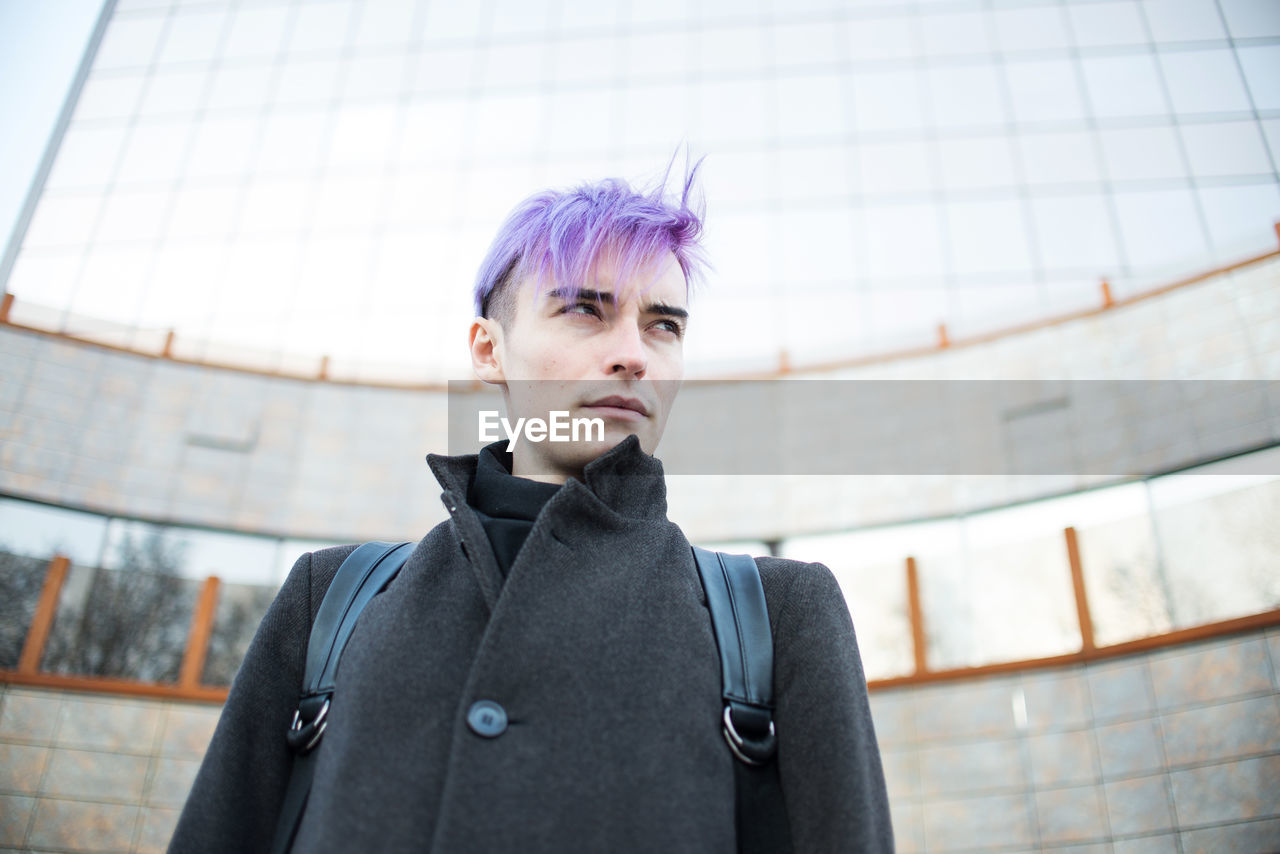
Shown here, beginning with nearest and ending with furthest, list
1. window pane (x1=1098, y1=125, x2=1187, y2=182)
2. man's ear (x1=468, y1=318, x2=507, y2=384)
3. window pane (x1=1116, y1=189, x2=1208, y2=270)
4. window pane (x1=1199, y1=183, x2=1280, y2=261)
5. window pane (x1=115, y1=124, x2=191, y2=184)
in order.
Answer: man's ear (x1=468, y1=318, x2=507, y2=384)
window pane (x1=1199, y1=183, x2=1280, y2=261)
window pane (x1=1116, y1=189, x2=1208, y2=270)
window pane (x1=1098, y1=125, x2=1187, y2=182)
window pane (x1=115, y1=124, x2=191, y2=184)

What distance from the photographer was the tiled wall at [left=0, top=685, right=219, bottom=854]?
259 inches

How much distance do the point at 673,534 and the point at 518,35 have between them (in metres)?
8.74

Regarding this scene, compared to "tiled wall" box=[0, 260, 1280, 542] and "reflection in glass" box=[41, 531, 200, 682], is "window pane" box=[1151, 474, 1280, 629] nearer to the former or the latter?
"tiled wall" box=[0, 260, 1280, 542]

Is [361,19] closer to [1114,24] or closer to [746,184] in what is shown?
[746,184]

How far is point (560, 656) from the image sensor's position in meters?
0.93

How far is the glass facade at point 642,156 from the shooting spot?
24.3 ft

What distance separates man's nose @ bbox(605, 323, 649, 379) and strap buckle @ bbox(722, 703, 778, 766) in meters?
0.42

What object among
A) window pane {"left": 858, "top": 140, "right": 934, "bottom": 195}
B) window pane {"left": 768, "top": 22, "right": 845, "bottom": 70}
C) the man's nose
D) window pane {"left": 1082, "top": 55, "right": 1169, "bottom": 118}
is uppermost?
window pane {"left": 768, "top": 22, "right": 845, "bottom": 70}

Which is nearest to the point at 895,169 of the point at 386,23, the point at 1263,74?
the point at 1263,74

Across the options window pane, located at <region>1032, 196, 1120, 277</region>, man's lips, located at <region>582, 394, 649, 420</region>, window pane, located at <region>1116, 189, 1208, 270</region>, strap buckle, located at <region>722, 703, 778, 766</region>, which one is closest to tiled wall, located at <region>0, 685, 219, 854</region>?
man's lips, located at <region>582, 394, 649, 420</region>

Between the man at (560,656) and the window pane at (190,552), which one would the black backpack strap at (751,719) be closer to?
the man at (560,656)

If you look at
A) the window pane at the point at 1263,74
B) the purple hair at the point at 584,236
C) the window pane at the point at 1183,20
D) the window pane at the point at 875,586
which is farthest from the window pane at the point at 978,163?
the purple hair at the point at 584,236

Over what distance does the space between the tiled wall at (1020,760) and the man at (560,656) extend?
20.6 feet

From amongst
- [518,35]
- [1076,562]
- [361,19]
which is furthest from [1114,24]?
[361,19]
